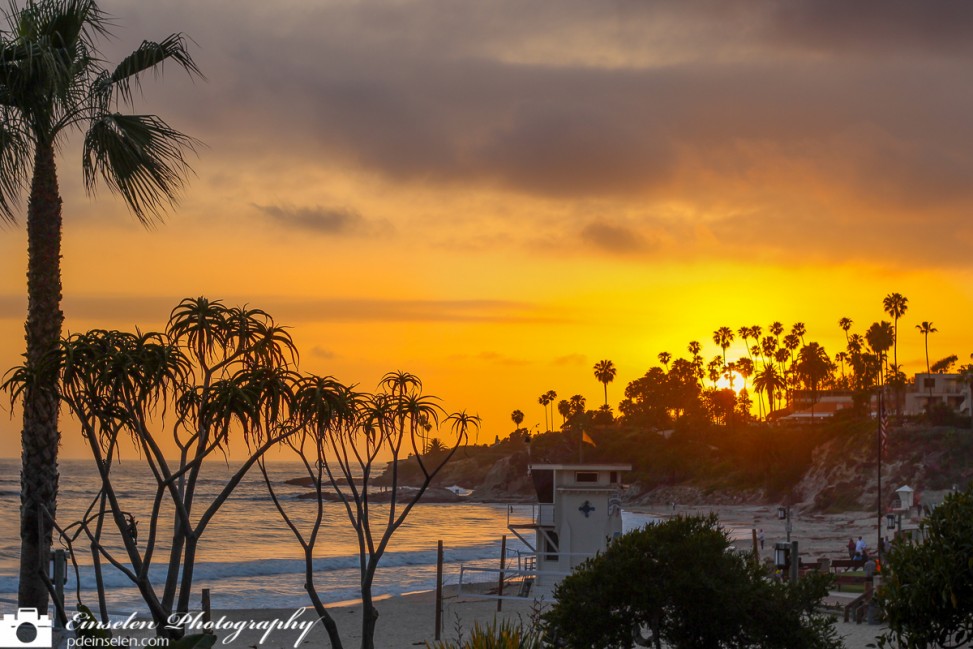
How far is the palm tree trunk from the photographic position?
1272 centimetres

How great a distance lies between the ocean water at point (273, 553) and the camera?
41625 millimetres

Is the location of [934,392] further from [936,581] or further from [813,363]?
[936,581]

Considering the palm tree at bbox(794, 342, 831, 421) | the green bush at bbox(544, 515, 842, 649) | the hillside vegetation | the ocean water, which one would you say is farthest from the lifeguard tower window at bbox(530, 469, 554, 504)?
the palm tree at bbox(794, 342, 831, 421)

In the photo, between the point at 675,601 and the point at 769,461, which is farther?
the point at 769,461

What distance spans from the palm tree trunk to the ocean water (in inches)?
560

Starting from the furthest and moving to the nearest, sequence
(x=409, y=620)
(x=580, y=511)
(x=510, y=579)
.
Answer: (x=510, y=579) → (x=409, y=620) → (x=580, y=511)

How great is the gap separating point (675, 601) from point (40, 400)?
807cm

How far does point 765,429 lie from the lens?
125 metres

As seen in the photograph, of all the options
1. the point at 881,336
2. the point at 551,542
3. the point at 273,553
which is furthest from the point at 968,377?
the point at 551,542

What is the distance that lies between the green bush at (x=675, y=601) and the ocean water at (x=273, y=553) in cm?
1979

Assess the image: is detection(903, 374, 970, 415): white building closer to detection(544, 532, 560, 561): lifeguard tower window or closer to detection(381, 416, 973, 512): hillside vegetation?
detection(381, 416, 973, 512): hillside vegetation

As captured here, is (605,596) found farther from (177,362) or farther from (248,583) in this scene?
(248,583)

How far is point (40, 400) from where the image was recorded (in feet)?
41.4

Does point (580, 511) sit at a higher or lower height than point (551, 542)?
higher
